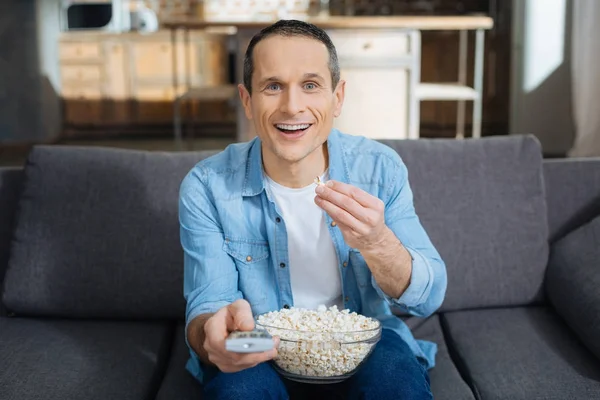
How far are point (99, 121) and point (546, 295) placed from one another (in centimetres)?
552

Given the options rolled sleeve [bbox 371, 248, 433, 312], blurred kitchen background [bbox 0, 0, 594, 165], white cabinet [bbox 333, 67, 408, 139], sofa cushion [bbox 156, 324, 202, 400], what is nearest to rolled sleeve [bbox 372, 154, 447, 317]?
rolled sleeve [bbox 371, 248, 433, 312]

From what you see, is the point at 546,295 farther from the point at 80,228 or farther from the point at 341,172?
the point at 80,228

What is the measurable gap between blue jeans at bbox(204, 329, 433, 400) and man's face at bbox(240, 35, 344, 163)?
1.26 ft

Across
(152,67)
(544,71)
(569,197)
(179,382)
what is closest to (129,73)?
(152,67)

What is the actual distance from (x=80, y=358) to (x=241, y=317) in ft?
2.01

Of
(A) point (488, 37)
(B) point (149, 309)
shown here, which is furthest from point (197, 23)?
(A) point (488, 37)

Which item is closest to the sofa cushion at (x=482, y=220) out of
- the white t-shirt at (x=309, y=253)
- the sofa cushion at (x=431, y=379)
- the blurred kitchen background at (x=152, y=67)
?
the sofa cushion at (x=431, y=379)

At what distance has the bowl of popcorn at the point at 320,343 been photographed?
1.21m

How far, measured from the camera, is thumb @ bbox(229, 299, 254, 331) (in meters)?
1.12

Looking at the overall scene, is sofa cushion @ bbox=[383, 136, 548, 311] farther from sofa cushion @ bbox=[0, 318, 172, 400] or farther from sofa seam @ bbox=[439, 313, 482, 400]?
sofa cushion @ bbox=[0, 318, 172, 400]

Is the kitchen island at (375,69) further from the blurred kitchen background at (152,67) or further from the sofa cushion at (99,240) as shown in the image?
the blurred kitchen background at (152,67)

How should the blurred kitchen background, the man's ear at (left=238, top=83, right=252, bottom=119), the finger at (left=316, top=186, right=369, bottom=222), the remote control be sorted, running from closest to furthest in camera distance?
the remote control → the finger at (left=316, top=186, right=369, bottom=222) → the man's ear at (left=238, top=83, right=252, bottom=119) → the blurred kitchen background

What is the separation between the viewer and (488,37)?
253 inches

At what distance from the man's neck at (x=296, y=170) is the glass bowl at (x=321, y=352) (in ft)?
1.05
